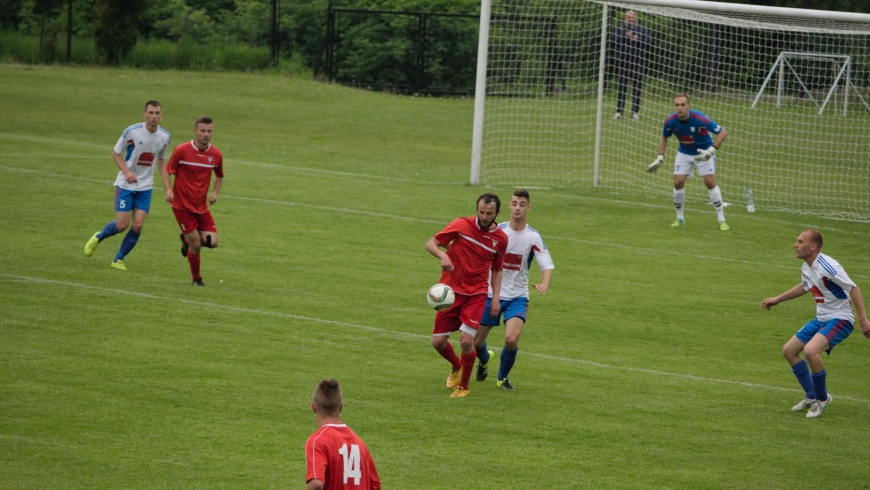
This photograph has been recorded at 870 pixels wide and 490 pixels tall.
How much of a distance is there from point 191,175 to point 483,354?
16.3 ft

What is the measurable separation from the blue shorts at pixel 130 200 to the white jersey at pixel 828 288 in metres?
8.47

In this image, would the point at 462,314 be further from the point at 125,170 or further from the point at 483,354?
the point at 125,170

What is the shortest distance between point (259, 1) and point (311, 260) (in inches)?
1271

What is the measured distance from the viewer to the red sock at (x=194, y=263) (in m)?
13.5

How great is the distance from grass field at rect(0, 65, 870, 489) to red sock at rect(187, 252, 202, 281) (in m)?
0.22

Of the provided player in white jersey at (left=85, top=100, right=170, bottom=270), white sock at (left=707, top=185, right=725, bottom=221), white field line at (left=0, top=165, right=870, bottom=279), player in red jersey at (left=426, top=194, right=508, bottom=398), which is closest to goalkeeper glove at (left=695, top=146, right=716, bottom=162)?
white sock at (left=707, top=185, right=725, bottom=221)

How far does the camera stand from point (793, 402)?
10.3 metres

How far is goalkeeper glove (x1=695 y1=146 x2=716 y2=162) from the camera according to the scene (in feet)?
62.1

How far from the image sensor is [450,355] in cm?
1008

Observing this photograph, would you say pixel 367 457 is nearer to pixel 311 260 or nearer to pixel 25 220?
pixel 311 260

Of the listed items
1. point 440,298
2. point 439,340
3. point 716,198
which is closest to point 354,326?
point 439,340

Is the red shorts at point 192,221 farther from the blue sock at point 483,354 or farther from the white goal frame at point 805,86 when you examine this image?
the white goal frame at point 805,86

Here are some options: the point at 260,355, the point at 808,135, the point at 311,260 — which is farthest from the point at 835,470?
the point at 808,135

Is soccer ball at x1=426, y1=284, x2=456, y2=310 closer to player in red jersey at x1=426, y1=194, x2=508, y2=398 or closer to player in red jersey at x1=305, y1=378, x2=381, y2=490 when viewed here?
player in red jersey at x1=426, y1=194, x2=508, y2=398
